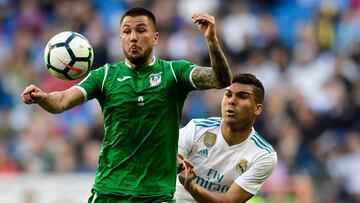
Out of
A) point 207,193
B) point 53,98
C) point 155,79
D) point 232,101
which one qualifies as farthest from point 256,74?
point 53,98

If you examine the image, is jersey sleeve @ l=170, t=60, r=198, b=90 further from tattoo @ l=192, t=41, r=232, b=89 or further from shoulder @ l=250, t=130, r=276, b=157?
shoulder @ l=250, t=130, r=276, b=157

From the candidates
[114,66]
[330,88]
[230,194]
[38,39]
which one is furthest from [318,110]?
[114,66]

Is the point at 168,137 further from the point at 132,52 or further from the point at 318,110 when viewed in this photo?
the point at 318,110

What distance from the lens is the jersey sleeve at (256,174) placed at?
9.85 meters

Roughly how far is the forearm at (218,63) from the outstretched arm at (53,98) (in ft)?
3.71

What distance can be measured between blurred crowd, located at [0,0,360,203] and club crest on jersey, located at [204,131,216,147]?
473cm

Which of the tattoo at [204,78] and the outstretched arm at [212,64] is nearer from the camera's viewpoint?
the outstretched arm at [212,64]

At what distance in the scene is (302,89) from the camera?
16.7 meters

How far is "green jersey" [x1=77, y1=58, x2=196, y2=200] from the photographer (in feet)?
28.7

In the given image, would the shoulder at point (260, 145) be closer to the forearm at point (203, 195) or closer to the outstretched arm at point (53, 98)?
the forearm at point (203, 195)

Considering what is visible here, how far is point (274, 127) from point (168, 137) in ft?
23.5

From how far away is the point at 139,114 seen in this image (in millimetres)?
8750

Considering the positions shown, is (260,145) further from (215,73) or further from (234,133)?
(215,73)

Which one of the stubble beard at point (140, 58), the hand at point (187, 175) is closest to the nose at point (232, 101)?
the hand at point (187, 175)
